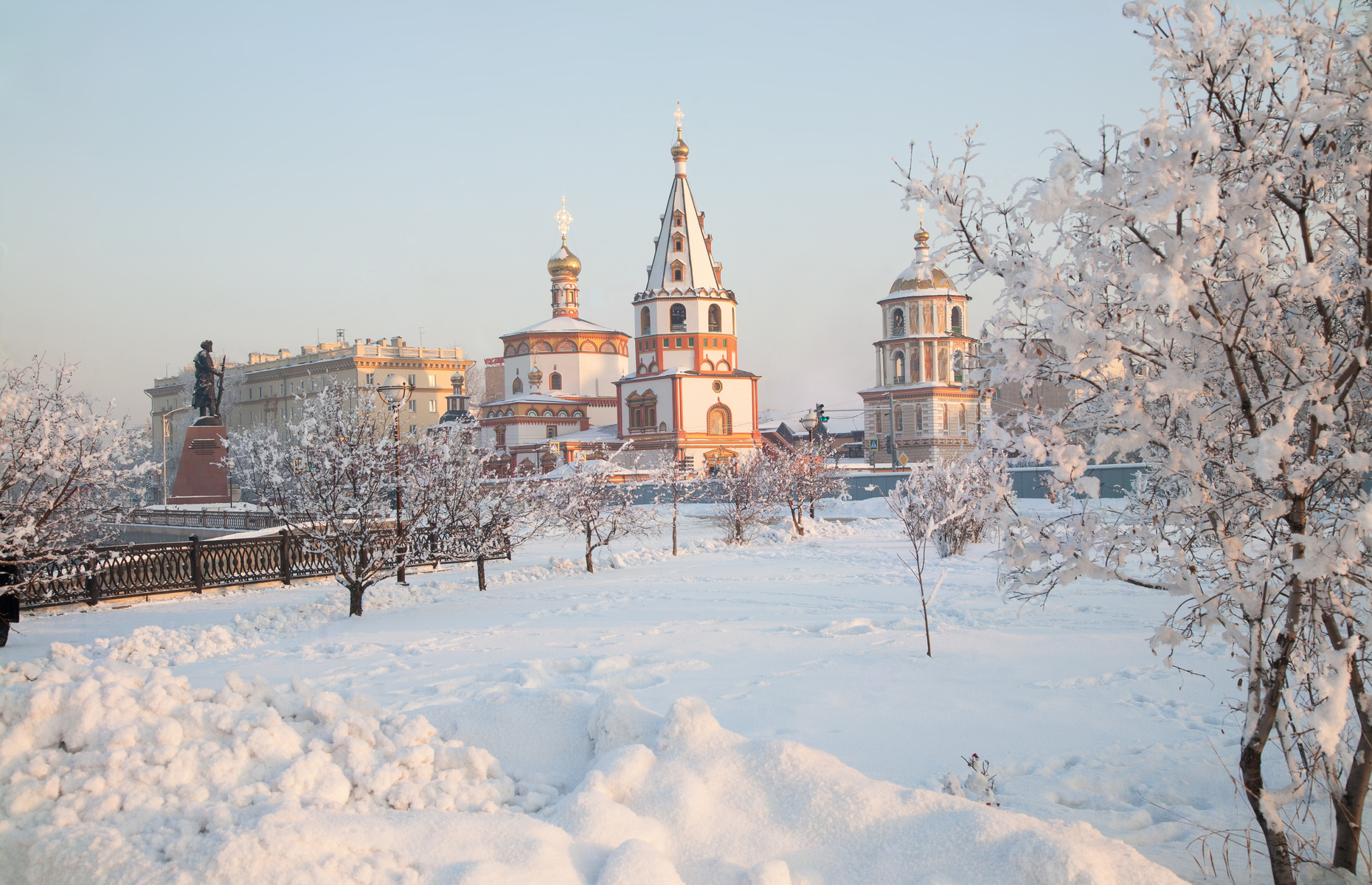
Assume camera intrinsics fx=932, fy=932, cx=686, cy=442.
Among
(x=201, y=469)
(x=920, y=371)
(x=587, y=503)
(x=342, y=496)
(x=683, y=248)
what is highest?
(x=683, y=248)

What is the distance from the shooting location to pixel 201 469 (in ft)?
94.2

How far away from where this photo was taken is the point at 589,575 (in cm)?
1678

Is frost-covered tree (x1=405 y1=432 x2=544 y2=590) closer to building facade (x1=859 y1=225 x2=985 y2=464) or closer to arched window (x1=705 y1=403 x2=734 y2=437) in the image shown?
arched window (x1=705 y1=403 x2=734 y2=437)

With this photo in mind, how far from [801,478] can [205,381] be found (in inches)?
791

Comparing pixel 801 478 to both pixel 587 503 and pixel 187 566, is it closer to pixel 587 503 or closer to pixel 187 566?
pixel 587 503

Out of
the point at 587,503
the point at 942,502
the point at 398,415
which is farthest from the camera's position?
the point at 587,503

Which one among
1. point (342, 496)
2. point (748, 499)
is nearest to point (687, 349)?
point (748, 499)

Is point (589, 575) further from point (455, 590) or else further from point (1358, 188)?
point (1358, 188)

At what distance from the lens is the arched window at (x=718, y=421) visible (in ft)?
157

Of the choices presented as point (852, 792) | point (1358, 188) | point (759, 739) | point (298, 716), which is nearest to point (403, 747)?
point (298, 716)

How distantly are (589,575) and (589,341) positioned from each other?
40.4 m

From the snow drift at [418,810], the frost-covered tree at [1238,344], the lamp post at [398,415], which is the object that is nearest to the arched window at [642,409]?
the lamp post at [398,415]

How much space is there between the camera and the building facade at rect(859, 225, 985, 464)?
51.9m

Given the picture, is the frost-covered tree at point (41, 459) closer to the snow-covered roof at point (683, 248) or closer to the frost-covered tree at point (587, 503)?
the frost-covered tree at point (587, 503)
